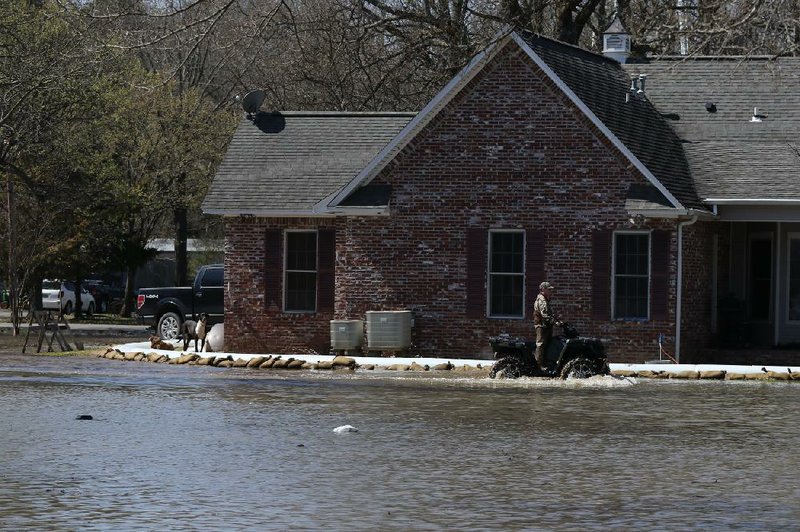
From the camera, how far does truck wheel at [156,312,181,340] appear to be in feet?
126

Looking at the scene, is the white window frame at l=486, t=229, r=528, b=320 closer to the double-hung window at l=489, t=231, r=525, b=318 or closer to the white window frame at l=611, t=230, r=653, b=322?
the double-hung window at l=489, t=231, r=525, b=318

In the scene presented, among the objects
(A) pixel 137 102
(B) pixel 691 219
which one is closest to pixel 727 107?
(B) pixel 691 219

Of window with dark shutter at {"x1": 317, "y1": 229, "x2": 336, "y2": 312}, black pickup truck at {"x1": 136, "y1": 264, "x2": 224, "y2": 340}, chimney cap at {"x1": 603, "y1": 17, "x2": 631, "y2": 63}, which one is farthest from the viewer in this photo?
black pickup truck at {"x1": 136, "y1": 264, "x2": 224, "y2": 340}

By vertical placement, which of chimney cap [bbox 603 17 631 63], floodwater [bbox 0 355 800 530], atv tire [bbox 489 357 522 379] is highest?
chimney cap [bbox 603 17 631 63]

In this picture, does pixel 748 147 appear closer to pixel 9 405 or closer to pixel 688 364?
pixel 688 364

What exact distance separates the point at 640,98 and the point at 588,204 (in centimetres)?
→ 534

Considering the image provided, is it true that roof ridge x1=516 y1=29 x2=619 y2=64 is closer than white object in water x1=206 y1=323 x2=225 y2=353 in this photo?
Yes

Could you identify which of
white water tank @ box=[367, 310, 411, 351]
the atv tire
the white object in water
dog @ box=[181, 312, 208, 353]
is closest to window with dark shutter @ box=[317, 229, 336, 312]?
white water tank @ box=[367, 310, 411, 351]

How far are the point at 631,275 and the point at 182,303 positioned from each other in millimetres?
12795

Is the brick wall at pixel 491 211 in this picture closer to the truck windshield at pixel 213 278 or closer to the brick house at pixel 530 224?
the brick house at pixel 530 224

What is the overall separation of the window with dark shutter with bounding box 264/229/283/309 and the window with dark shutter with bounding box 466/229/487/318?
4.50m

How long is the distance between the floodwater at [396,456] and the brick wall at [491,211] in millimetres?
5568

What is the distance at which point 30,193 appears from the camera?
46062mm

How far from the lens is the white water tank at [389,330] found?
31297mm
